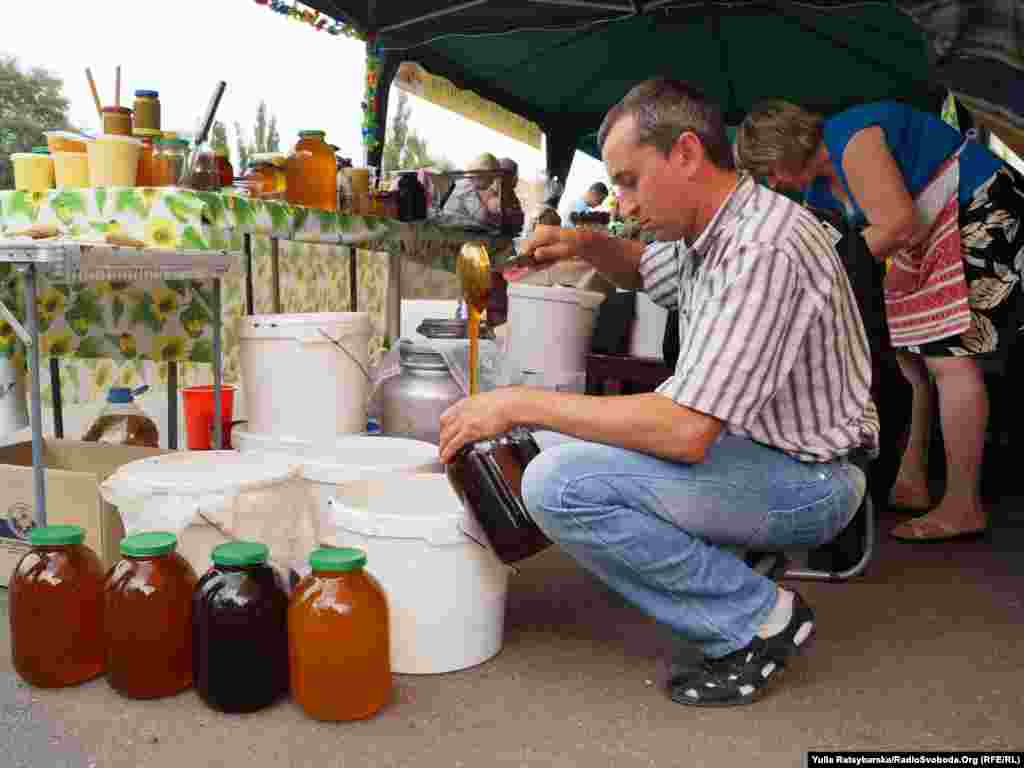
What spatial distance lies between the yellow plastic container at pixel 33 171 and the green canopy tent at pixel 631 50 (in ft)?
6.53

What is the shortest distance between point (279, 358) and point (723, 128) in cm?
121

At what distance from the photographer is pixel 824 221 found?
2.12 m

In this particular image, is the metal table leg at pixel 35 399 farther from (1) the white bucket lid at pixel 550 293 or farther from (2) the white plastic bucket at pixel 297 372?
(1) the white bucket lid at pixel 550 293

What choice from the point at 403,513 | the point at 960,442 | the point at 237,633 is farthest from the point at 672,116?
the point at 960,442

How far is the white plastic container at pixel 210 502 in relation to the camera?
5.23 ft

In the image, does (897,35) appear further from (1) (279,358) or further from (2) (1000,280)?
(1) (279,358)

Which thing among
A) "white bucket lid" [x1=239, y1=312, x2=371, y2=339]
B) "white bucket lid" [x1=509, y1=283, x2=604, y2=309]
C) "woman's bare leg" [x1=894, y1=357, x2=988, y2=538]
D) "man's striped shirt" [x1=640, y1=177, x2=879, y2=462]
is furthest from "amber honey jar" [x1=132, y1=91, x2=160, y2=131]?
"woman's bare leg" [x1=894, y1=357, x2=988, y2=538]

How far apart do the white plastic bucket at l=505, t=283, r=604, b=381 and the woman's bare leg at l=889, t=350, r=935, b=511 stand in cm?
104

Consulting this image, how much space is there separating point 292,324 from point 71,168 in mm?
722

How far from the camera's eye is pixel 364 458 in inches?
78.2

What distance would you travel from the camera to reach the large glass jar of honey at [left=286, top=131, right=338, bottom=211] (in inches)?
104

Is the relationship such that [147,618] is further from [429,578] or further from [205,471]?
[429,578]

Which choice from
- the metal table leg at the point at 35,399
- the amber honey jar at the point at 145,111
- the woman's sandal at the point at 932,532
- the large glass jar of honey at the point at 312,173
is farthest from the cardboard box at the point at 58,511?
the woman's sandal at the point at 932,532

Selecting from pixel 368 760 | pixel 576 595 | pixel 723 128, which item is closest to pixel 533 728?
pixel 368 760
